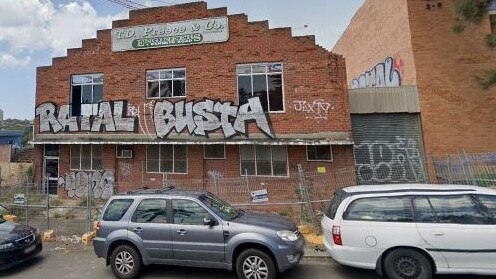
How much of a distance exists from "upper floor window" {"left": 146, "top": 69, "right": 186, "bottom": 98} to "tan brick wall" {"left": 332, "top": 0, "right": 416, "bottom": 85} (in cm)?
997

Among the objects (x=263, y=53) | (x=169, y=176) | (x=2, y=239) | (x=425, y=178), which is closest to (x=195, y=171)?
(x=169, y=176)

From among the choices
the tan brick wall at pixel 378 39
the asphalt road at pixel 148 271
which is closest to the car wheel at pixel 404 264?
the asphalt road at pixel 148 271

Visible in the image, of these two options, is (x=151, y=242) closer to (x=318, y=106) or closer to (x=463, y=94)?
(x=318, y=106)

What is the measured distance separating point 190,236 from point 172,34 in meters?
11.3

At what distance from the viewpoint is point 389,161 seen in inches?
547

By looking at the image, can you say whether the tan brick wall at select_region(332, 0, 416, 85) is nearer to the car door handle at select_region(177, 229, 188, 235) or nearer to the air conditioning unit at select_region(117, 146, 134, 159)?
the car door handle at select_region(177, 229, 188, 235)

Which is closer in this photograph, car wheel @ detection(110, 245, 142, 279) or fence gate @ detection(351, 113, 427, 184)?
car wheel @ detection(110, 245, 142, 279)

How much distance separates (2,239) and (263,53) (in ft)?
36.0

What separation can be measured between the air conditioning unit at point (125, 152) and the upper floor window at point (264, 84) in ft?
18.4

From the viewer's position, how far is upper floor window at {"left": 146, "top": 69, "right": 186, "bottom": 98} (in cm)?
1531

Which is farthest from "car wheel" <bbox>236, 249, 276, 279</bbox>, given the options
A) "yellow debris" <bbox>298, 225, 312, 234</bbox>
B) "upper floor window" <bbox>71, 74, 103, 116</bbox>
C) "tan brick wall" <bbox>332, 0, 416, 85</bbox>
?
"upper floor window" <bbox>71, 74, 103, 116</bbox>

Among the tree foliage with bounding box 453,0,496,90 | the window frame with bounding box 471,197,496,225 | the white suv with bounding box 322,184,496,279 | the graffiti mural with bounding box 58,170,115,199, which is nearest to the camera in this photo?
the white suv with bounding box 322,184,496,279

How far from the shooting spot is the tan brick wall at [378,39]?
15.0 m

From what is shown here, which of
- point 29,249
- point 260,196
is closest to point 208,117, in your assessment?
point 260,196
